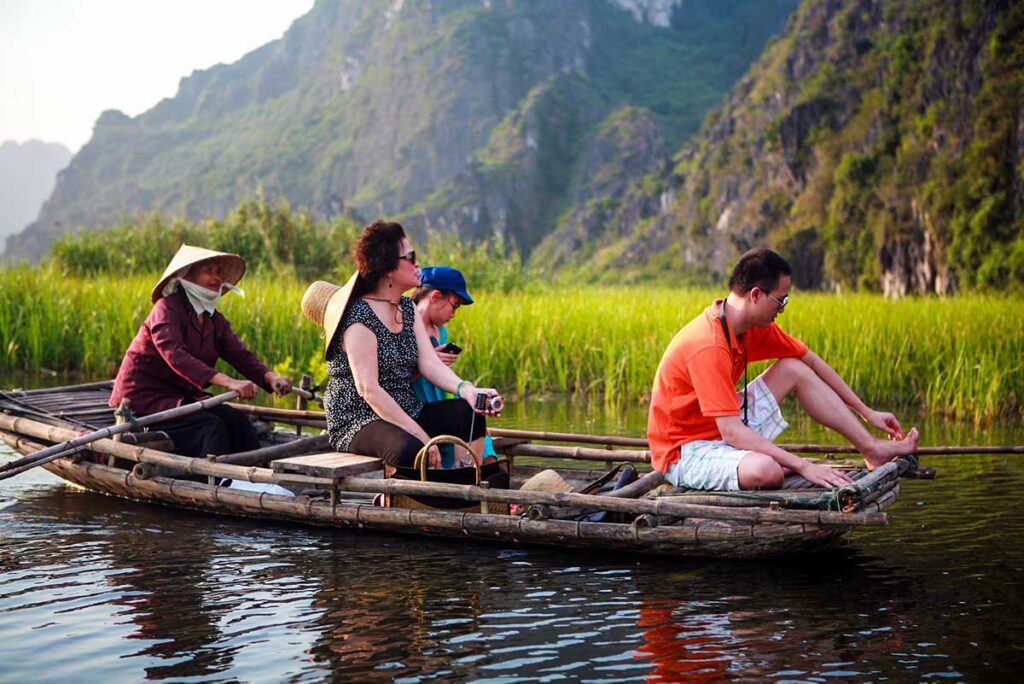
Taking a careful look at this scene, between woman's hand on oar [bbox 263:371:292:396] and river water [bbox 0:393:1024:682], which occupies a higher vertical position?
woman's hand on oar [bbox 263:371:292:396]

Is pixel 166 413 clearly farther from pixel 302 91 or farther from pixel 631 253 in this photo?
pixel 302 91

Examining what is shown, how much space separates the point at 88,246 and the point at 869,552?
17.9 meters

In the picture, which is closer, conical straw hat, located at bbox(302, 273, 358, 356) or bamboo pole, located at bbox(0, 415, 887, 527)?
bamboo pole, located at bbox(0, 415, 887, 527)

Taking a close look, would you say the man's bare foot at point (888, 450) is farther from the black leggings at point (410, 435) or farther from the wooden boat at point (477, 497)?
the black leggings at point (410, 435)

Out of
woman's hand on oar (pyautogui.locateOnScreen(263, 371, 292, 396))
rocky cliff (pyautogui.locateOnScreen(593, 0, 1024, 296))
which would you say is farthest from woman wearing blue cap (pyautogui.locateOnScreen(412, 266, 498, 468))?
rocky cliff (pyautogui.locateOnScreen(593, 0, 1024, 296))

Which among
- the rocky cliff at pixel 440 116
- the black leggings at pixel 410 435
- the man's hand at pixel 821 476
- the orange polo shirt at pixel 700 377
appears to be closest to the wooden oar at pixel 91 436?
the black leggings at pixel 410 435

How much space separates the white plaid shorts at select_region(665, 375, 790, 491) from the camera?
5926 millimetres

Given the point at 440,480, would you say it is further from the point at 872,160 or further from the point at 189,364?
the point at 872,160

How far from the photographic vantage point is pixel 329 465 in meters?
6.60

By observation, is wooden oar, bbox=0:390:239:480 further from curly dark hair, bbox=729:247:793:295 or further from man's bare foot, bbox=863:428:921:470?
man's bare foot, bbox=863:428:921:470

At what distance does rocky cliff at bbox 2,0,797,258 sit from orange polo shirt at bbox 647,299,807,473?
285 feet

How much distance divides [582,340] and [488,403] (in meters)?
7.23

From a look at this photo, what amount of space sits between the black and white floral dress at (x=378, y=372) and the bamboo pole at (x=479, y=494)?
0.45 metres

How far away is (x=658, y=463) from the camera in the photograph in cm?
631
